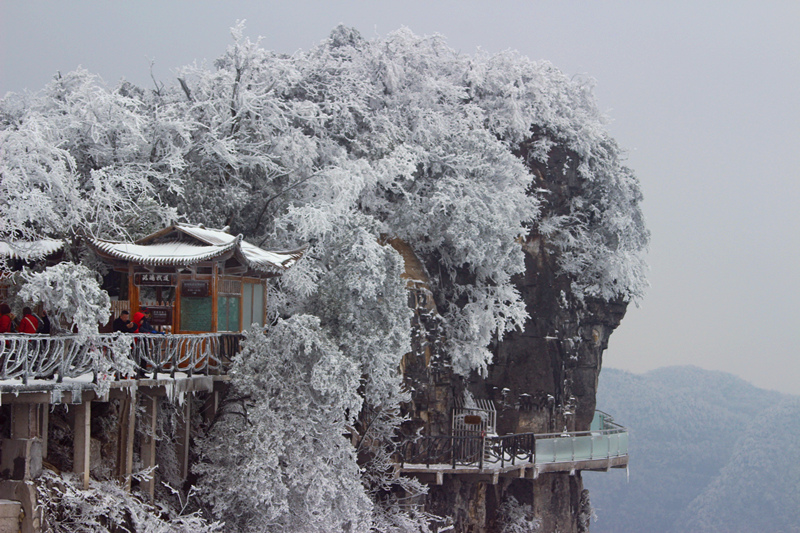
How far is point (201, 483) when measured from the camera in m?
20.2

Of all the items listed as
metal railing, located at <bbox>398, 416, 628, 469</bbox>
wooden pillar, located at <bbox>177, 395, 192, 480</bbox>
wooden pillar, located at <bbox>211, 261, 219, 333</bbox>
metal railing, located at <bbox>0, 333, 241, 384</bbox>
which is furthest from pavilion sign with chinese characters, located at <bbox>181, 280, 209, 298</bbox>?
metal railing, located at <bbox>398, 416, 628, 469</bbox>

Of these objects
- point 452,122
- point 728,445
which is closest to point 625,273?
point 452,122

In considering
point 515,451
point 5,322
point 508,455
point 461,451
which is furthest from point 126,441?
point 508,455

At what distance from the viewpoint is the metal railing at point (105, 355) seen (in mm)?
15992

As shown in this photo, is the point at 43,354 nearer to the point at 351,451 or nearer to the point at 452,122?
the point at 351,451

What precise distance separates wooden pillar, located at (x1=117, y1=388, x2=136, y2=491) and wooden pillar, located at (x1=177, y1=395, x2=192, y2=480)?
5.65ft

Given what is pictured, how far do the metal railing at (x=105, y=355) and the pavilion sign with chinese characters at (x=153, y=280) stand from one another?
1.49 metres

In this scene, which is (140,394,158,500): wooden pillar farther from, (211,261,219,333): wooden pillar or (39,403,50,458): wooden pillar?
(39,403,50,458): wooden pillar

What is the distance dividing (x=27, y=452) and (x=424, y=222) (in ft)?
55.4

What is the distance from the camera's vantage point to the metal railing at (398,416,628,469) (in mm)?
28500

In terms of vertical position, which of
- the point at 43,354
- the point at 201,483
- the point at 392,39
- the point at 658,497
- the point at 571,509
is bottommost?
the point at 658,497

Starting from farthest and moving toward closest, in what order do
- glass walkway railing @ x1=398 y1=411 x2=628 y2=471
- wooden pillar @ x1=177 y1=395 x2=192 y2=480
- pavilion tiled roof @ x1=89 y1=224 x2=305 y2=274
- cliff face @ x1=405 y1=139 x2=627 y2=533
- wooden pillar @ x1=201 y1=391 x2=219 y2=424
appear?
cliff face @ x1=405 y1=139 x2=627 y2=533 < glass walkway railing @ x1=398 y1=411 x2=628 y2=471 < wooden pillar @ x1=201 y1=391 x2=219 y2=424 < wooden pillar @ x1=177 y1=395 x2=192 y2=480 < pavilion tiled roof @ x1=89 y1=224 x2=305 y2=274

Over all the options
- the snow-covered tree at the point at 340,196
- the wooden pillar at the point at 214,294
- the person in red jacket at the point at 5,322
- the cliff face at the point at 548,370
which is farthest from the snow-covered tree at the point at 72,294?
the cliff face at the point at 548,370

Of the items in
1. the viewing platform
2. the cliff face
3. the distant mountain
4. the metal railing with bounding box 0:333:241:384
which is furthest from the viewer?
the distant mountain
